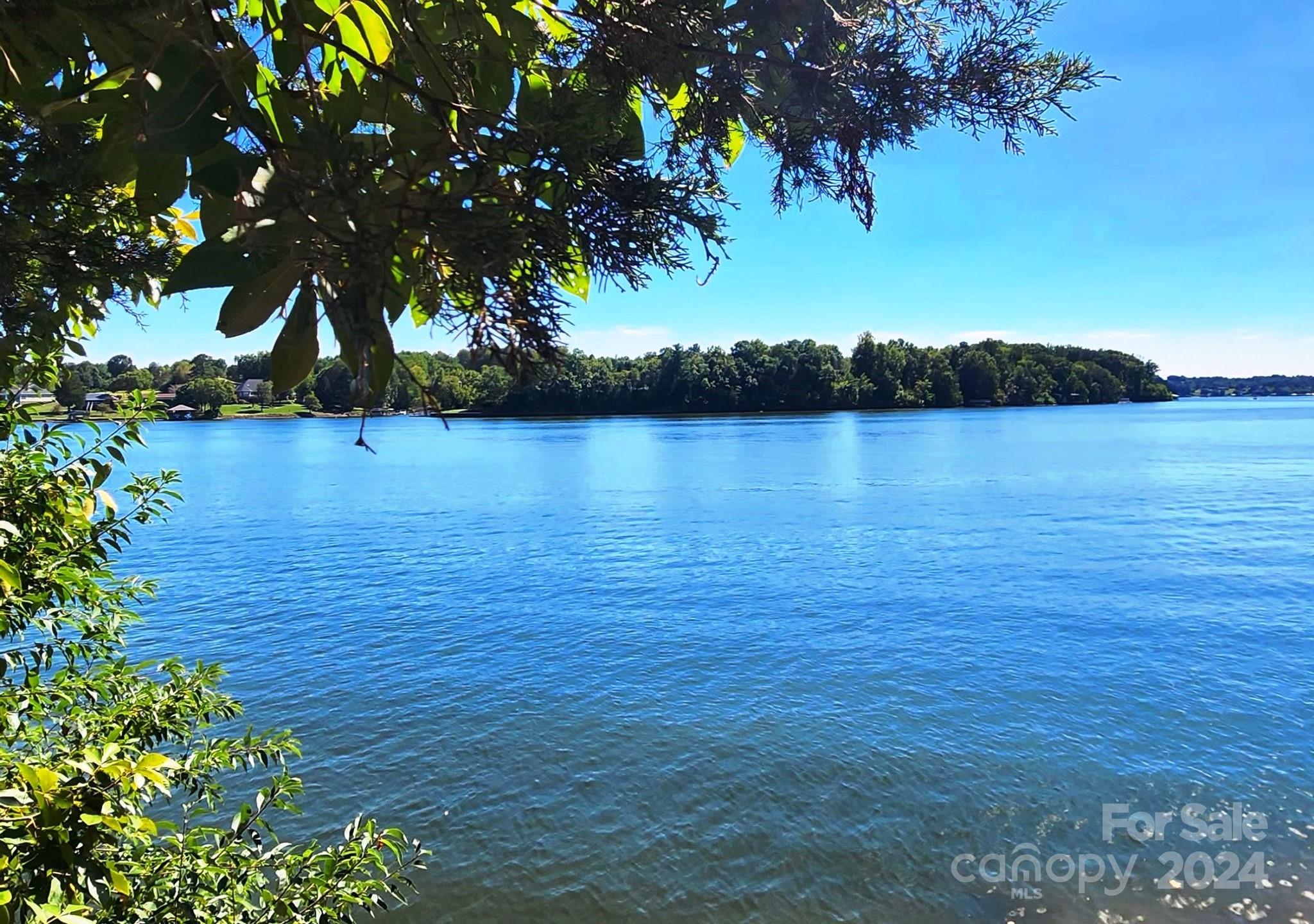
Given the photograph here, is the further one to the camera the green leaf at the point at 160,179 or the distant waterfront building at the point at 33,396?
the distant waterfront building at the point at 33,396

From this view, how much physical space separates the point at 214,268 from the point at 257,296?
0.21ft

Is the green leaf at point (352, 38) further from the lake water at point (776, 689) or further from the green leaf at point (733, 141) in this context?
the lake water at point (776, 689)

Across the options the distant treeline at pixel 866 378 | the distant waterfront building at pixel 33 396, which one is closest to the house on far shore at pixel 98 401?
the distant waterfront building at pixel 33 396

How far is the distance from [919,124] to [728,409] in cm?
13129

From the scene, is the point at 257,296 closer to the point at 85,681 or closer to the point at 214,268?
the point at 214,268

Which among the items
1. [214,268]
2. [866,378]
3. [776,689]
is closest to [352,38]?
[214,268]

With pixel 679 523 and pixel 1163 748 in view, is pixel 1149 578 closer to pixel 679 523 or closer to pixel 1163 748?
pixel 1163 748

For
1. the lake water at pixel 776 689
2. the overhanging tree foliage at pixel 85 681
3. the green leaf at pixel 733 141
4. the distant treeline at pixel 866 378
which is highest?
the distant treeline at pixel 866 378

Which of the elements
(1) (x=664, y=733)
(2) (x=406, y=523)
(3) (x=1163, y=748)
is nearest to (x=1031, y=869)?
(3) (x=1163, y=748)

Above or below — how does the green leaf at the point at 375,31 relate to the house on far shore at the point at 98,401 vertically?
above

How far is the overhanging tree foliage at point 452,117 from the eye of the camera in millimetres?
1146

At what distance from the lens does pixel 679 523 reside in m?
30.8

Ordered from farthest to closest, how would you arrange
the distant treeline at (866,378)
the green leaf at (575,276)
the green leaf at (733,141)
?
1. the distant treeline at (866,378)
2. the green leaf at (733,141)
3. the green leaf at (575,276)

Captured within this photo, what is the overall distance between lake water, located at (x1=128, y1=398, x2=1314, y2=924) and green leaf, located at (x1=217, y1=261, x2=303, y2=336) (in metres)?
7.91
